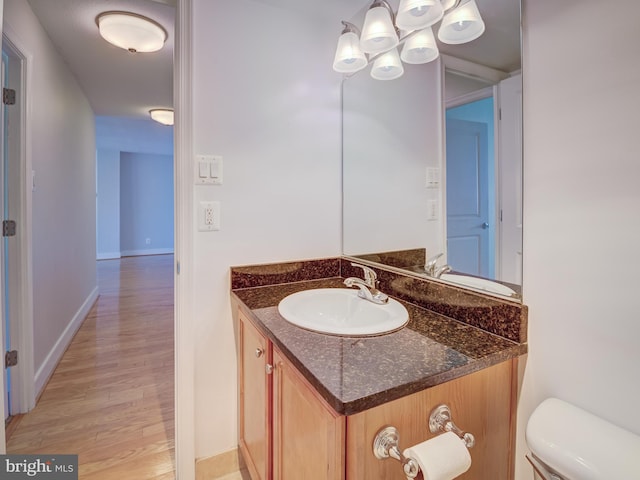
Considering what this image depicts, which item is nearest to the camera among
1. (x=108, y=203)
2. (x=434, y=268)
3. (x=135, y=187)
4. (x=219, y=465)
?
(x=434, y=268)

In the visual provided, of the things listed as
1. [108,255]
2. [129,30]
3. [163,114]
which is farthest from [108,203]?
[129,30]

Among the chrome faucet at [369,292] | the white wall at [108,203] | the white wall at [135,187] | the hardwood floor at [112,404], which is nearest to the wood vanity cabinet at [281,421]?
the chrome faucet at [369,292]

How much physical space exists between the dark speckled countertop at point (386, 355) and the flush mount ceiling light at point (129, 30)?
197cm

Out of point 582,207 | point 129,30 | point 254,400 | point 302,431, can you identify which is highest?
point 129,30

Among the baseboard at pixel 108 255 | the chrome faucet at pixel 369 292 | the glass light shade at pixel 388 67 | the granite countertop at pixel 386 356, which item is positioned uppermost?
the glass light shade at pixel 388 67

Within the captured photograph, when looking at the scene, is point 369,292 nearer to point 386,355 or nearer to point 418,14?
point 386,355

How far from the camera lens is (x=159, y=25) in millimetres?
2100

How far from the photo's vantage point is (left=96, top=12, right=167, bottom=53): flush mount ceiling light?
1957 mm

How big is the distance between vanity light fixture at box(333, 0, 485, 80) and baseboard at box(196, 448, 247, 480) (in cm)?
186

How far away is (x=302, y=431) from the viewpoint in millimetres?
867

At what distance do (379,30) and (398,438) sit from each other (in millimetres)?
1442

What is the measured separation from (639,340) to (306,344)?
762 millimetres

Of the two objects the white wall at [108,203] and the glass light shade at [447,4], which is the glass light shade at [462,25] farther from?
the white wall at [108,203]

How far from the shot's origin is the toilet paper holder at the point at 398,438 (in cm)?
66
